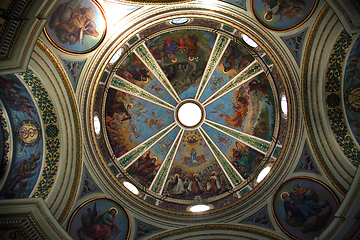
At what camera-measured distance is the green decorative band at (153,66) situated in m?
14.0

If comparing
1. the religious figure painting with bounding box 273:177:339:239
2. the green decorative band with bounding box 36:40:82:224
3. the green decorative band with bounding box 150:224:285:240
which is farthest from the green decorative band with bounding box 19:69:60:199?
the religious figure painting with bounding box 273:177:339:239

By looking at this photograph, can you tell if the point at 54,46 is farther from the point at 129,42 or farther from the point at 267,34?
the point at 267,34

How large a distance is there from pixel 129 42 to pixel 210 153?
26.7 feet

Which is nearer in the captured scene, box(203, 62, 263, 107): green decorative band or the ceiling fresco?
the ceiling fresco

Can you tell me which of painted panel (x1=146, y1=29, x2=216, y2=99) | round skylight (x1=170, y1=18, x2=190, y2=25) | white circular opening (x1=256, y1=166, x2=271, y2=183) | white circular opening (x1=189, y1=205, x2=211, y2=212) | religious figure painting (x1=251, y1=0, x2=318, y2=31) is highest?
painted panel (x1=146, y1=29, x2=216, y2=99)

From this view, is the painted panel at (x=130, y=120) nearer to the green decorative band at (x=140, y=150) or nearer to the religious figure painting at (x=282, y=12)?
the green decorative band at (x=140, y=150)

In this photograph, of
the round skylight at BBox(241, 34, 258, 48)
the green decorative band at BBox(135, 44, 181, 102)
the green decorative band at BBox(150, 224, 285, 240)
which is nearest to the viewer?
the round skylight at BBox(241, 34, 258, 48)

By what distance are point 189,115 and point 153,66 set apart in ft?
12.9

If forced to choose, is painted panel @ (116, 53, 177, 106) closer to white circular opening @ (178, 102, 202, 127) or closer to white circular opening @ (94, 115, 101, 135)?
white circular opening @ (178, 102, 202, 127)

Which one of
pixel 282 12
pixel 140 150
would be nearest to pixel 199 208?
pixel 140 150

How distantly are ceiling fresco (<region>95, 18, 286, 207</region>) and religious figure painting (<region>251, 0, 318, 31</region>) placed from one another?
2.14 metres

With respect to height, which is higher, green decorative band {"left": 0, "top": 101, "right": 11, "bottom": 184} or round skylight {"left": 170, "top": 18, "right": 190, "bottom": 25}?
round skylight {"left": 170, "top": 18, "right": 190, "bottom": 25}

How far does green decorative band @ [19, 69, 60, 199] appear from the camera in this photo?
10211 millimetres

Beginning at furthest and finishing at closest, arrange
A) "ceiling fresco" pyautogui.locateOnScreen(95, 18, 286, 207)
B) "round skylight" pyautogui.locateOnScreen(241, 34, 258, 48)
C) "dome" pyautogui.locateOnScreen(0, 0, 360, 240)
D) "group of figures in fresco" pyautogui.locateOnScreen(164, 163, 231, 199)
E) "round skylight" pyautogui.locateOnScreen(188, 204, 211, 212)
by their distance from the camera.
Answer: "group of figures in fresco" pyautogui.locateOnScreen(164, 163, 231, 199) < "round skylight" pyautogui.locateOnScreen(188, 204, 211, 212) < "ceiling fresco" pyautogui.locateOnScreen(95, 18, 286, 207) < "round skylight" pyautogui.locateOnScreen(241, 34, 258, 48) < "dome" pyautogui.locateOnScreen(0, 0, 360, 240)
